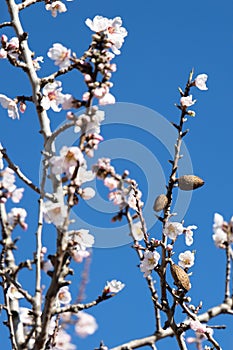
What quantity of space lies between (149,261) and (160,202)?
38 centimetres

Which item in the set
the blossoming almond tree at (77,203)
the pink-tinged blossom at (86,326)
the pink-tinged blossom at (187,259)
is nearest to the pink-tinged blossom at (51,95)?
the blossoming almond tree at (77,203)

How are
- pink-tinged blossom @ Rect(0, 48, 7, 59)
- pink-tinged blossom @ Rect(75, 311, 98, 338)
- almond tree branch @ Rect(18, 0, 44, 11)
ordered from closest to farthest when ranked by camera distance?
1. pink-tinged blossom @ Rect(0, 48, 7, 59)
2. almond tree branch @ Rect(18, 0, 44, 11)
3. pink-tinged blossom @ Rect(75, 311, 98, 338)

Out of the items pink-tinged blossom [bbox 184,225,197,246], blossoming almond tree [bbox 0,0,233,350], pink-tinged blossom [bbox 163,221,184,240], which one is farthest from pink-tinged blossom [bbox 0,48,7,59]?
pink-tinged blossom [bbox 184,225,197,246]

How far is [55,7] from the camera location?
13.3 feet

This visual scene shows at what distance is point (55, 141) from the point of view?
280cm

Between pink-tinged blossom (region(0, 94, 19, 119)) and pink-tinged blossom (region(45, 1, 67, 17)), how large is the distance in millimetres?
955

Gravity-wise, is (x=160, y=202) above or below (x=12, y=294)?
above

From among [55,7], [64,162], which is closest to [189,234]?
[64,162]

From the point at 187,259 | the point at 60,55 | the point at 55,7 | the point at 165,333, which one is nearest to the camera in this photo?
the point at 165,333

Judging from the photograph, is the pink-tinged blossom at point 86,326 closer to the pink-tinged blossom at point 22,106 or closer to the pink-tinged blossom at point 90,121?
the pink-tinged blossom at point 22,106

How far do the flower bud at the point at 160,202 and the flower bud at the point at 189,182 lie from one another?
123mm

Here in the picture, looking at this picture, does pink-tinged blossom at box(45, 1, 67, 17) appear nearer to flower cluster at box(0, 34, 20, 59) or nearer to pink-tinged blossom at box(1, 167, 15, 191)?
flower cluster at box(0, 34, 20, 59)

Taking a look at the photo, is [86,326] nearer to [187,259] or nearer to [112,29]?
[187,259]

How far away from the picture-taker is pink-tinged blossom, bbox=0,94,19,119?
3477 mm
